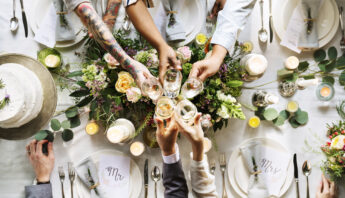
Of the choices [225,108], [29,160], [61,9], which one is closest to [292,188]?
[225,108]

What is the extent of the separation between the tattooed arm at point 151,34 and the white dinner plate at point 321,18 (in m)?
0.72

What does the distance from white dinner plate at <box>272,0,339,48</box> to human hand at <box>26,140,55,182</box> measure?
1.51m

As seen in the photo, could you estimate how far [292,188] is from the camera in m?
1.54

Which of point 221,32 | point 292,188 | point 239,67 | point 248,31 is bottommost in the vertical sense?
point 292,188

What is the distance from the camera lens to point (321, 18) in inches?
59.1

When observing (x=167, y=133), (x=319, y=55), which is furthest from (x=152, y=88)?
(x=319, y=55)

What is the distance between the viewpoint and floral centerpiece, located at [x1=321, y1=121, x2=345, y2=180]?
54.6 inches

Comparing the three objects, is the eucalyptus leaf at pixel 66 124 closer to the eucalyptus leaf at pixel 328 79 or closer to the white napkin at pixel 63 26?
the white napkin at pixel 63 26

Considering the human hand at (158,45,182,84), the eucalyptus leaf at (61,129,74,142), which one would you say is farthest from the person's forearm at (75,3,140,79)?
the eucalyptus leaf at (61,129,74,142)

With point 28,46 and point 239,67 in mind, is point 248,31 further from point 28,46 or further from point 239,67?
point 28,46

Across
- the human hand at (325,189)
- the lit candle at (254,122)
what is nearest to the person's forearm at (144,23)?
the lit candle at (254,122)

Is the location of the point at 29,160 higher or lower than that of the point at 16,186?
higher

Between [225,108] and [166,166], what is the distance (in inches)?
16.4

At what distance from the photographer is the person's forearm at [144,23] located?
1.23 metres
